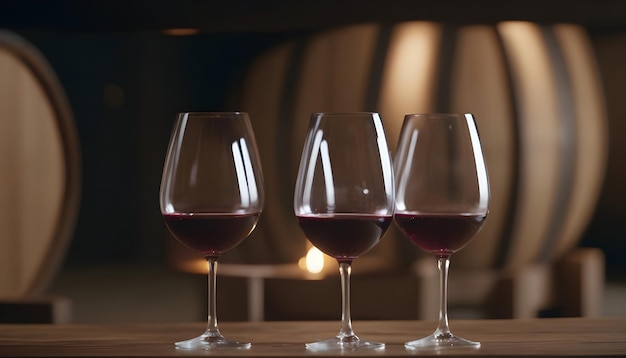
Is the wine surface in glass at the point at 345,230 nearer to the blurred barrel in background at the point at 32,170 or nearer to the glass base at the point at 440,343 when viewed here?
the glass base at the point at 440,343

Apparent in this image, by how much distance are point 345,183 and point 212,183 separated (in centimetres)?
10

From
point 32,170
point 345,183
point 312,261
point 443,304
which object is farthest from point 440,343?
point 32,170

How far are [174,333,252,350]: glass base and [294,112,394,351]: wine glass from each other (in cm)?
5

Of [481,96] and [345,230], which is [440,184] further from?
[481,96]

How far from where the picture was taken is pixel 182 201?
0.72m

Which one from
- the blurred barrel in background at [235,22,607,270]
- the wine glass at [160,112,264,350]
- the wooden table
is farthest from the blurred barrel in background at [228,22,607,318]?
the wine glass at [160,112,264,350]

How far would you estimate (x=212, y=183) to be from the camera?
71 cm

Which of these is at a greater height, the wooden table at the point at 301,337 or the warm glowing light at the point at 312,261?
the warm glowing light at the point at 312,261

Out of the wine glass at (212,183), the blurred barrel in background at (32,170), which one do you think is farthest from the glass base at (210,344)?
the blurred barrel in background at (32,170)

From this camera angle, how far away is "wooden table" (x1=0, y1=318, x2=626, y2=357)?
26.8 inches

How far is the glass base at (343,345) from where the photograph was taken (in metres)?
0.69

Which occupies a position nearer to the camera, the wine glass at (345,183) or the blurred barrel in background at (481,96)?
the wine glass at (345,183)

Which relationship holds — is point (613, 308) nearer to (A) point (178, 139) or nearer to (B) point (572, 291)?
(B) point (572, 291)

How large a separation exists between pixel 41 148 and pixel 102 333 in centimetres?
126
